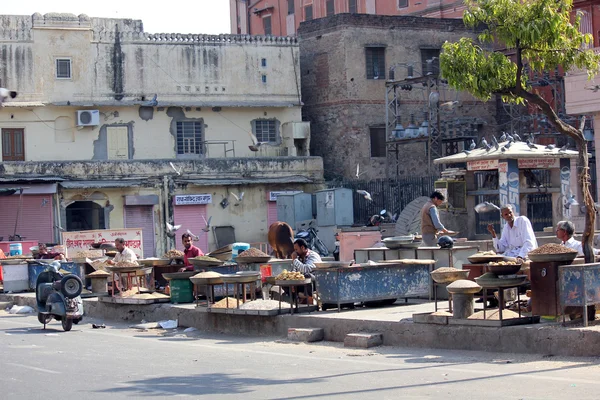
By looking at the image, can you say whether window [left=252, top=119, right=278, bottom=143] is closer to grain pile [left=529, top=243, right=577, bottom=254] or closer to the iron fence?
the iron fence

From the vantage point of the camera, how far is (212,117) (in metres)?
45.2

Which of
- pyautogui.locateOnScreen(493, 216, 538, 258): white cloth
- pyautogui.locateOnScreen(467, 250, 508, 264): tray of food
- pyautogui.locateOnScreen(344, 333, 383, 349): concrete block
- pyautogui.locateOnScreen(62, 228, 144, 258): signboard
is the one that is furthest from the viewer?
pyautogui.locateOnScreen(62, 228, 144, 258): signboard

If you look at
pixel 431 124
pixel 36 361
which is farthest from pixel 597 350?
pixel 431 124

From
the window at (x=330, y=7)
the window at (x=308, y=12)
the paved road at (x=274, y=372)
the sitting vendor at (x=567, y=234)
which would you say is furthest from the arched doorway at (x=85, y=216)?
the sitting vendor at (x=567, y=234)

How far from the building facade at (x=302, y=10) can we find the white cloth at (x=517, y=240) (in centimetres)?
3598

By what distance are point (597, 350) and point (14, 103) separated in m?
34.7

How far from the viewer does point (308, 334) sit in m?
14.6

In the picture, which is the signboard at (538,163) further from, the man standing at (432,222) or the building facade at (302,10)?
the building facade at (302,10)

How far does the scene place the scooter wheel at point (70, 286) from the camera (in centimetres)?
1733

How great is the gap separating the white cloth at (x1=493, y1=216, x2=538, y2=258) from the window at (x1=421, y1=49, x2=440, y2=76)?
30609 mm

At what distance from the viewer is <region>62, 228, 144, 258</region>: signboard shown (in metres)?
27.8

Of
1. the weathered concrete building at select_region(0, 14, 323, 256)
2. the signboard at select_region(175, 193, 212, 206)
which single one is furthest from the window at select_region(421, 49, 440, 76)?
the signboard at select_region(175, 193, 212, 206)

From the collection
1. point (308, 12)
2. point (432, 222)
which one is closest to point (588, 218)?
point (432, 222)

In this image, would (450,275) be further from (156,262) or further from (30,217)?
(30,217)
